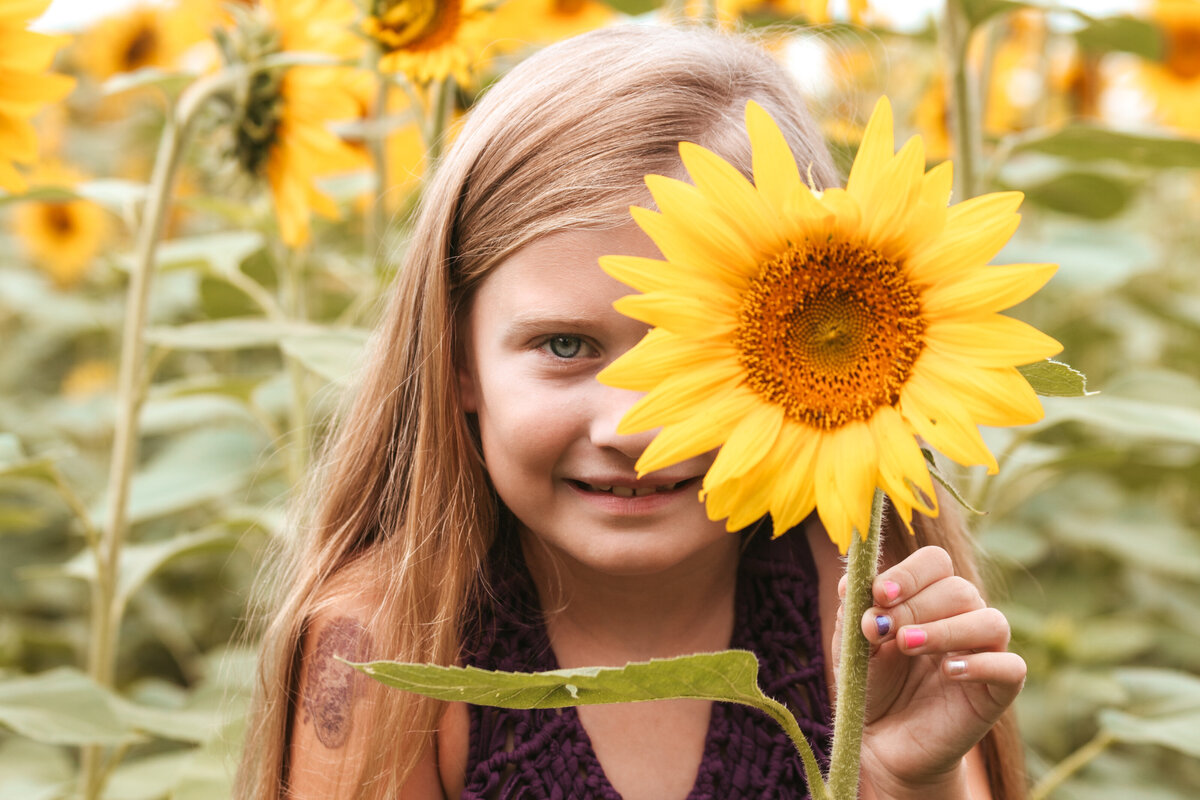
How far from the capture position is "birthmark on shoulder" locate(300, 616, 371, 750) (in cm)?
96

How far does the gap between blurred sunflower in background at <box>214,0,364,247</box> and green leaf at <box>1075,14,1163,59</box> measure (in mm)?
812

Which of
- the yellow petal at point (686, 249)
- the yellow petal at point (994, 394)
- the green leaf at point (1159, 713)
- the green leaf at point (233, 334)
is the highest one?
the green leaf at point (233, 334)

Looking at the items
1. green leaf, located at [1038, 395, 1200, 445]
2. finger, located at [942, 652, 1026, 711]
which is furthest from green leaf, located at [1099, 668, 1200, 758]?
finger, located at [942, 652, 1026, 711]

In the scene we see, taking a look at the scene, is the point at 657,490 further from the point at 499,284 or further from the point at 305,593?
the point at 305,593

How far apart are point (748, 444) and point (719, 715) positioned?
52cm

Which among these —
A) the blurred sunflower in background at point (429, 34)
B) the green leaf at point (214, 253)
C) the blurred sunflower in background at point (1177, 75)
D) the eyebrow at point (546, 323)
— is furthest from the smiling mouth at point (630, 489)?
the blurred sunflower in background at point (1177, 75)

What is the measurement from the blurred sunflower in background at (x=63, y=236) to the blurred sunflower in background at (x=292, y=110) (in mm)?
1673

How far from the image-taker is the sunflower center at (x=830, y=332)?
1.92 ft

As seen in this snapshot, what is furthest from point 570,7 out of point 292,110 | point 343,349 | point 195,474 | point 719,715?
point 719,715

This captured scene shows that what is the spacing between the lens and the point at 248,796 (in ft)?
3.35

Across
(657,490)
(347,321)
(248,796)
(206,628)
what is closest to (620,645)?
(657,490)

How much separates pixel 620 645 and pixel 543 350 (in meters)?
0.32

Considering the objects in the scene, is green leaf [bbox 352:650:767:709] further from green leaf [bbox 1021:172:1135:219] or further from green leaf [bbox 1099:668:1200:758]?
green leaf [bbox 1021:172:1135:219]

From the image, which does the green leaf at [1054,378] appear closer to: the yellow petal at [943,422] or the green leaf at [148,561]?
the yellow petal at [943,422]
